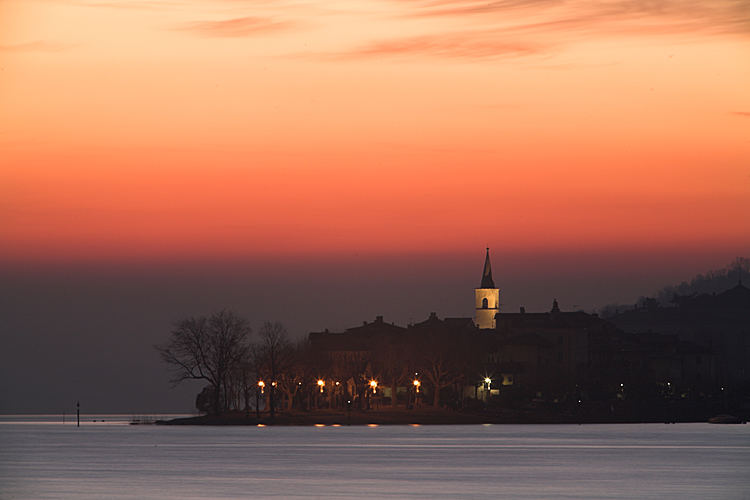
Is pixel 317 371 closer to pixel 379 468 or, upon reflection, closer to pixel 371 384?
pixel 371 384

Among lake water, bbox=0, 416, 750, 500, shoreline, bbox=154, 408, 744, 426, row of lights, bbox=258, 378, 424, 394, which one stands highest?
row of lights, bbox=258, 378, 424, 394

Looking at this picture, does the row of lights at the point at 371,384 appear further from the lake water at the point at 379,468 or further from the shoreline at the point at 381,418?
the lake water at the point at 379,468

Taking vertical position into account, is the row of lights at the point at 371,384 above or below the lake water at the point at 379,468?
above

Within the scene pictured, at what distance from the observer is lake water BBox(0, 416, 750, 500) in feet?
213

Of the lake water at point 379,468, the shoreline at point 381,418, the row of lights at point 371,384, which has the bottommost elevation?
the lake water at point 379,468

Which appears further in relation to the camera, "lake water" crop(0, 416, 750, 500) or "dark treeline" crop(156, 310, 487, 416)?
"dark treeline" crop(156, 310, 487, 416)

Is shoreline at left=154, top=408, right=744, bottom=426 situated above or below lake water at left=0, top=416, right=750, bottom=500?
above

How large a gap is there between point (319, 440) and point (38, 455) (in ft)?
98.3

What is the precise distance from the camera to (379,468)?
82500 millimetres

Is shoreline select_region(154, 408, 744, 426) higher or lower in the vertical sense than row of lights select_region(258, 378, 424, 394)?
lower

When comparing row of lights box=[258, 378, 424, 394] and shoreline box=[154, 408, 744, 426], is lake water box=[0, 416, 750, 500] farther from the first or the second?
row of lights box=[258, 378, 424, 394]

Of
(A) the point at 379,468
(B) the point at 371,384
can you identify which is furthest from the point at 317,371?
(A) the point at 379,468

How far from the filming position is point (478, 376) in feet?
646

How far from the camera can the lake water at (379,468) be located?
65.1m
